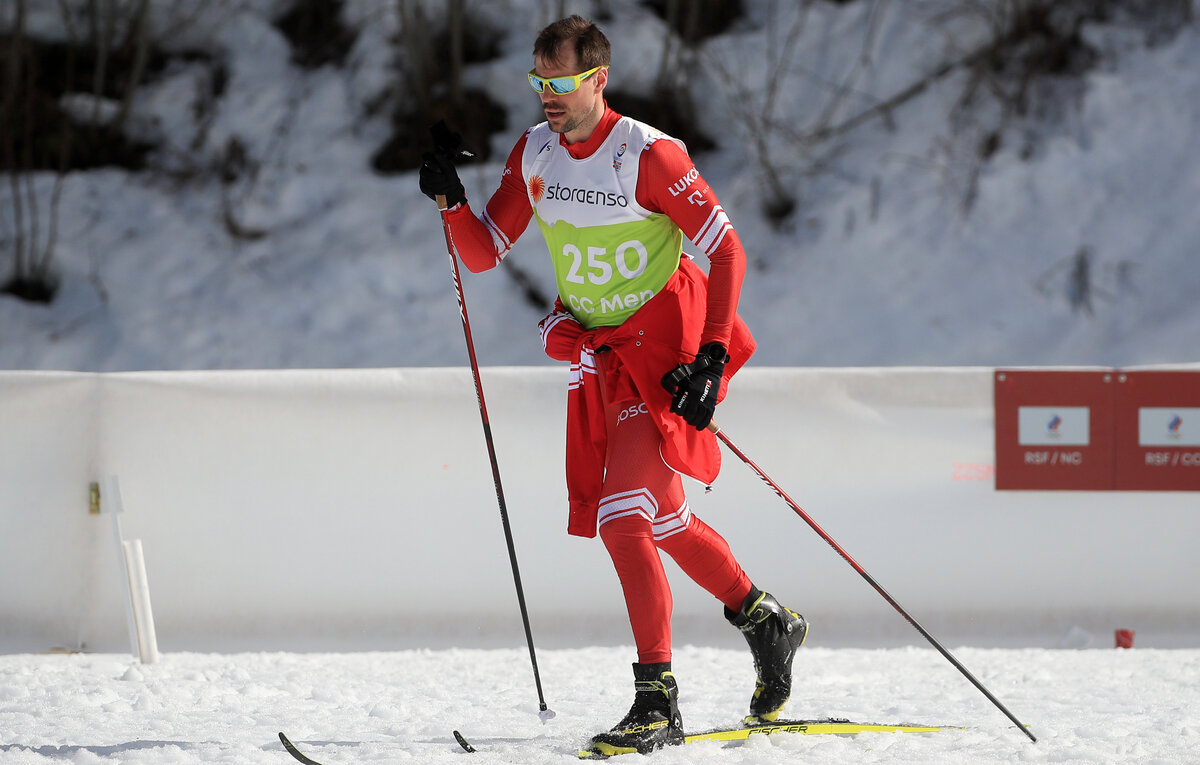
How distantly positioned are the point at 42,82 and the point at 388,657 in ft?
25.4

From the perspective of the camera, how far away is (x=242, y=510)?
4.20 m

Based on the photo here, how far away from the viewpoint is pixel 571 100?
274cm

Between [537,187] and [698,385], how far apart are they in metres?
0.66

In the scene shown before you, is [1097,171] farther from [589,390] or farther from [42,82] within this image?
[42,82]

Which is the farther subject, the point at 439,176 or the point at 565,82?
the point at 439,176

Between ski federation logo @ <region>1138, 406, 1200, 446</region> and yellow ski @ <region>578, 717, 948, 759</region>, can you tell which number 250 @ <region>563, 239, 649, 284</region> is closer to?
yellow ski @ <region>578, 717, 948, 759</region>

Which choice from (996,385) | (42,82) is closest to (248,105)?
(42,82)

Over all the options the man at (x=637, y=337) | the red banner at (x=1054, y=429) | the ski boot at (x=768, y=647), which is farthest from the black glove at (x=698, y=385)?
the red banner at (x=1054, y=429)

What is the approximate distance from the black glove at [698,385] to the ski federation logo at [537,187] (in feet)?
1.83

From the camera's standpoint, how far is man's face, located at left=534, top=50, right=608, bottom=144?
273 cm

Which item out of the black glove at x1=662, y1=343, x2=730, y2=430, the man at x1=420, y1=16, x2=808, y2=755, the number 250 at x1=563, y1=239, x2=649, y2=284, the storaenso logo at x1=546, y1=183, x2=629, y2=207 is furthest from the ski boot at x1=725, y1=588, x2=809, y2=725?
the storaenso logo at x1=546, y1=183, x2=629, y2=207

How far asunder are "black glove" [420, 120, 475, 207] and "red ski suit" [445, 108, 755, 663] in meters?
0.05

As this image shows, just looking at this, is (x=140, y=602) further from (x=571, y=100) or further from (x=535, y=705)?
(x=571, y=100)

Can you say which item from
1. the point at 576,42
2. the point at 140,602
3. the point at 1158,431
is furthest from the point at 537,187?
the point at 1158,431
